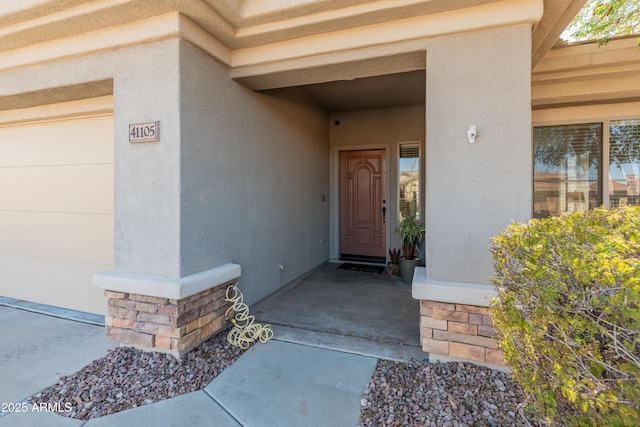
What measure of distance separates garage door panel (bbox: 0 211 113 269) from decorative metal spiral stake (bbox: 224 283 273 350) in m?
1.57

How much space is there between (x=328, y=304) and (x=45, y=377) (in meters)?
2.69

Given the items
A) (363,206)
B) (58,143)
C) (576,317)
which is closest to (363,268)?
(363,206)

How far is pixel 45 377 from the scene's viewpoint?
2.39 meters

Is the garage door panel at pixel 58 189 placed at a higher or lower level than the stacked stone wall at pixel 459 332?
higher

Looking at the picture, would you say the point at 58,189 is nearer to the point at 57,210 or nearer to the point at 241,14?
the point at 57,210

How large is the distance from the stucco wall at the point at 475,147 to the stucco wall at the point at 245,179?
1973 mm

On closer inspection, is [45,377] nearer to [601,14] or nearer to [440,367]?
[440,367]

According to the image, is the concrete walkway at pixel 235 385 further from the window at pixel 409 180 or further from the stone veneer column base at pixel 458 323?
the window at pixel 409 180

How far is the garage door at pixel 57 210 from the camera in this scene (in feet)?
11.8

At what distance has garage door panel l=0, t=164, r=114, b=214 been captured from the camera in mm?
3586

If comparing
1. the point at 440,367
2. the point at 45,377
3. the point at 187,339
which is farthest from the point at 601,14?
the point at 45,377

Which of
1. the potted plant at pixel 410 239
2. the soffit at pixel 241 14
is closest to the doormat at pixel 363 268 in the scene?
the potted plant at pixel 410 239

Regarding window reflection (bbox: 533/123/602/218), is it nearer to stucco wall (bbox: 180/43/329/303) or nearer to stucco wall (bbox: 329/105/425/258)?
stucco wall (bbox: 329/105/425/258)

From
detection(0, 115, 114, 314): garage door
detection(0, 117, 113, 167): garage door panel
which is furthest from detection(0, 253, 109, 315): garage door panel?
detection(0, 117, 113, 167): garage door panel
